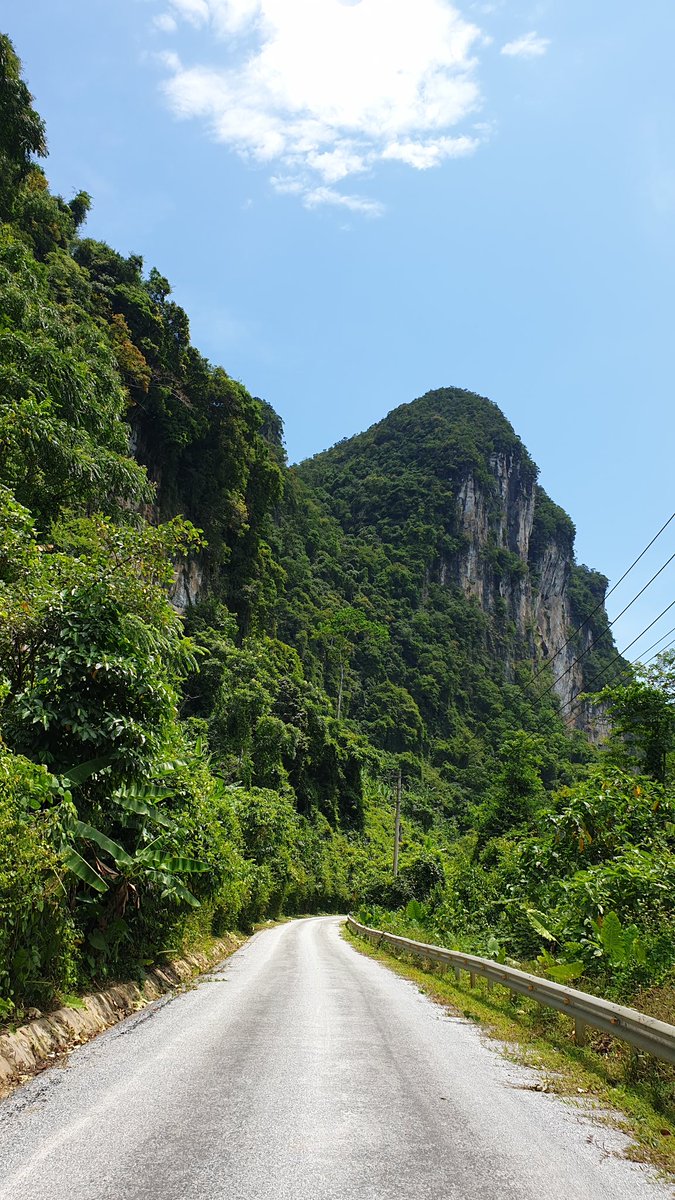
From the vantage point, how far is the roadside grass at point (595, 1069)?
4.45 metres

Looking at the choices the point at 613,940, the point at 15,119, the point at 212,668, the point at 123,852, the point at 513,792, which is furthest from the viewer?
the point at 212,668

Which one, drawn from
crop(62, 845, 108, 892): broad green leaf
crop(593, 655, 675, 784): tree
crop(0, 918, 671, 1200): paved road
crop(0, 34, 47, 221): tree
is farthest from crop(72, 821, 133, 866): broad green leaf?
crop(0, 34, 47, 221): tree

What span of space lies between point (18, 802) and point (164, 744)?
2.79 meters

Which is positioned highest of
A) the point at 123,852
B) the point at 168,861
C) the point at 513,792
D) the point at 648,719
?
the point at 648,719

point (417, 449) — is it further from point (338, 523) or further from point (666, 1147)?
point (666, 1147)

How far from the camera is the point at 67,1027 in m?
6.11

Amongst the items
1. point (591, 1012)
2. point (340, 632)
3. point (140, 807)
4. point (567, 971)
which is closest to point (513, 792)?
point (567, 971)

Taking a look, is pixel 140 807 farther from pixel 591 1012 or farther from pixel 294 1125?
pixel 591 1012

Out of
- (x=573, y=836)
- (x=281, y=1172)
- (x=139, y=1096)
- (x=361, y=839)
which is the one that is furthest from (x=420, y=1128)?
(x=361, y=839)

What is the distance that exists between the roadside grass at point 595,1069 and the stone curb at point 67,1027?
3.94m

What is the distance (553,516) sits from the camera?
160500 mm

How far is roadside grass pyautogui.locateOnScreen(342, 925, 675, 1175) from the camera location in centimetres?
445

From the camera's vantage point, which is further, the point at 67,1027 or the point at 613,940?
the point at 613,940

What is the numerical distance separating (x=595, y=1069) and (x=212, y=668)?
35642mm
